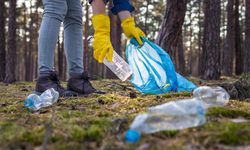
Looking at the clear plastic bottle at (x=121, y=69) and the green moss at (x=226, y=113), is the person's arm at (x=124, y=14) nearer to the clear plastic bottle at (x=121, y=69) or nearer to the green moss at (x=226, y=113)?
the clear plastic bottle at (x=121, y=69)

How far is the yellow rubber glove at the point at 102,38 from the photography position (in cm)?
288

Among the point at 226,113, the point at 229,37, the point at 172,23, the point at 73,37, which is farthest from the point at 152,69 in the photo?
the point at 229,37

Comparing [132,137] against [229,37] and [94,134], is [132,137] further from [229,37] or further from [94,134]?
[229,37]

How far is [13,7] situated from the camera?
10156 millimetres

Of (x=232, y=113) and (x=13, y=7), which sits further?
(x=13, y=7)

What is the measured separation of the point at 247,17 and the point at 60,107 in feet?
32.1

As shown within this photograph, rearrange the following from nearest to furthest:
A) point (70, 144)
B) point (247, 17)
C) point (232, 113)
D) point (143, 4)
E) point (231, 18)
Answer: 1. point (70, 144)
2. point (232, 113)
3. point (247, 17)
4. point (231, 18)
5. point (143, 4)

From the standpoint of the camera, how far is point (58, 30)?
9.93 feet

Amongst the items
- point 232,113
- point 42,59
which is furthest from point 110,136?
point 42,59

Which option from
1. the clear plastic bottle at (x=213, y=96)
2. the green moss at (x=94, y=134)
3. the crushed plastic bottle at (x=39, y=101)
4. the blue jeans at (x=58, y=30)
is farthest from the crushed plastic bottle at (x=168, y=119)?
the blue jeans at (x=58, y=30)

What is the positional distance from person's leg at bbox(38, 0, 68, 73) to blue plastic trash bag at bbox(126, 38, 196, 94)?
76 cm

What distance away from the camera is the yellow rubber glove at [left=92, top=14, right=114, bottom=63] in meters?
2.88

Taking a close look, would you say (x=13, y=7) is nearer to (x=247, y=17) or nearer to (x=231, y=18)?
(x=247, y=17)

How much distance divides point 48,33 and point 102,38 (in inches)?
19.8
